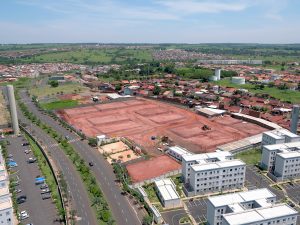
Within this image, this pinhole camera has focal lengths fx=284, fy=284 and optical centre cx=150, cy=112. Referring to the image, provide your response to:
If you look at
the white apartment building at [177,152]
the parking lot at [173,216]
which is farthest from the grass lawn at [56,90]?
the parking lot at [173,216]

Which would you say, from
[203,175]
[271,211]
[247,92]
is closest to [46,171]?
[203,175]

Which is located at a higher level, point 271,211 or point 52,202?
point 271,211

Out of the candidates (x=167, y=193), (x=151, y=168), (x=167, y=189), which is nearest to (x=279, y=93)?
(x=151, y=168)

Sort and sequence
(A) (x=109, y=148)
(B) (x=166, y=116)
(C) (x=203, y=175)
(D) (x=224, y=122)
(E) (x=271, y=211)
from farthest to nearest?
(B) (x=166, y=116), (D) (x=224, y=122), (A) (x=109, y=148), (C) (x=203, y=175), (E) (x=271, y=211)

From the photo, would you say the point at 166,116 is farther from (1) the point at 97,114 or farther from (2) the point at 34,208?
(2) the point at 34,208

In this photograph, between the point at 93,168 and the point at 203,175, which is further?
the point at 93,168

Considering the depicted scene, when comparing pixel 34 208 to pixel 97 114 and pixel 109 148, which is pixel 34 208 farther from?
pixel 97 114

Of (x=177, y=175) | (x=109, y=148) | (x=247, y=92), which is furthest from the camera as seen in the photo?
(x=247, y=92)
